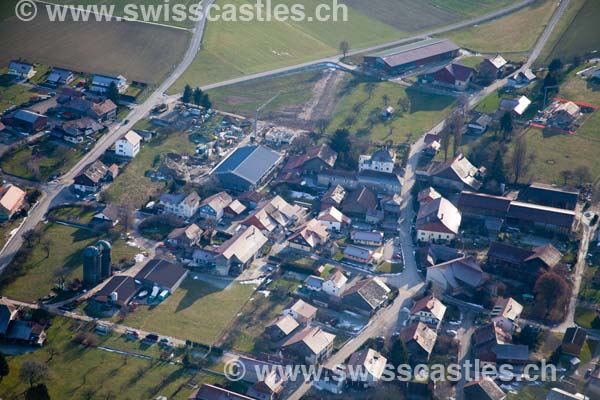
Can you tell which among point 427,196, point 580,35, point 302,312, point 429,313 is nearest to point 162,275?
point 302,312

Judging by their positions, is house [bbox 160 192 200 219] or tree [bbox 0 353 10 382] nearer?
tree [bbox 0 353 10 382]

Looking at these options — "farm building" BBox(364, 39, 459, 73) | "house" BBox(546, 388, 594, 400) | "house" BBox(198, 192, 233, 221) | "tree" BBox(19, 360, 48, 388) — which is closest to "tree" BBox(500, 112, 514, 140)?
"farm building" BBox(364, 39, 459, 73)

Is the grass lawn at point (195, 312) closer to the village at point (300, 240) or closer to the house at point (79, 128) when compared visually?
the village at point (300, 240)

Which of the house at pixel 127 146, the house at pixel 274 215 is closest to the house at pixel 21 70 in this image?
the house at pixel 127 146

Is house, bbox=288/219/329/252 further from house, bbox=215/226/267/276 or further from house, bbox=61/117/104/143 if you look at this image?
house, bbox=61/117/104/143

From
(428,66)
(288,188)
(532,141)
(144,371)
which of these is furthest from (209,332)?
(428,66)

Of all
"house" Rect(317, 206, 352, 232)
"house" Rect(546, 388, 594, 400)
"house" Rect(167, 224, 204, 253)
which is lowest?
"house" Rect(167, 224, 204, 253)

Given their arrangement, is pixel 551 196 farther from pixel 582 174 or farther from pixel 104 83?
pixel 104 83
